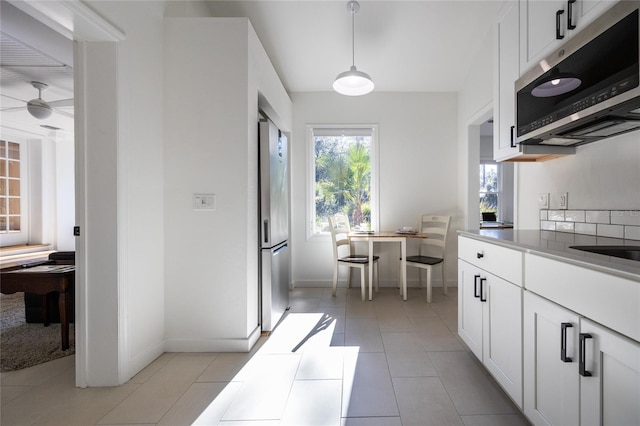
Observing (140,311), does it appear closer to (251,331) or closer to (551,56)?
(251,331)

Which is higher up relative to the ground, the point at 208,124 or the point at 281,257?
the point at 208,124

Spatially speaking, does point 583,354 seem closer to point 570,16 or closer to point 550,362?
point 550,362

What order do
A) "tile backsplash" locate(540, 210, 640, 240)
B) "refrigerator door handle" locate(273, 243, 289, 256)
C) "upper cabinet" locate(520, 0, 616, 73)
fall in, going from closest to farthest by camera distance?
"upper cabinet" locate(520, 0, 616, 73) → "tile backsplash" locate(540, 210, 640, 240) → "refrigerator door handle" locate(273, 243, 289, 256)

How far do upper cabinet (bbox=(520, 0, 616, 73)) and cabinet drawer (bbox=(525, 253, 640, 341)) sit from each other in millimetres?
1142

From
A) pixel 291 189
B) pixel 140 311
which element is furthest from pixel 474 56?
pixel 140 311

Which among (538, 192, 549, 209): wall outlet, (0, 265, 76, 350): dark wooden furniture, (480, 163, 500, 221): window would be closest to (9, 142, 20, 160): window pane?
(0, 265, 76, 350): dark wooden furniture

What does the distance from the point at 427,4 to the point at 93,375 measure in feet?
13.0

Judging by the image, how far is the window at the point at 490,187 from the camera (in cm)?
555

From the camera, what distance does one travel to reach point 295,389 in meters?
1.73

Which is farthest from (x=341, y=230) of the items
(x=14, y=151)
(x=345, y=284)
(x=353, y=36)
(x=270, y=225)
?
(x=14, y=151)

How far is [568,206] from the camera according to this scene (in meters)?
1.89

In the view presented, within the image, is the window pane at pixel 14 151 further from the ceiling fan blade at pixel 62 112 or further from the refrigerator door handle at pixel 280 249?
the refrigerator door handle at pixel 280 249

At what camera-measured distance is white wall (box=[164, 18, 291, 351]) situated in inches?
86.7

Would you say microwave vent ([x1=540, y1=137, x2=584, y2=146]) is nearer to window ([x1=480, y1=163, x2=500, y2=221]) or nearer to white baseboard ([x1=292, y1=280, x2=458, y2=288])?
white baseboard ([x1=292, y1=280, x2=458, y2=288])
